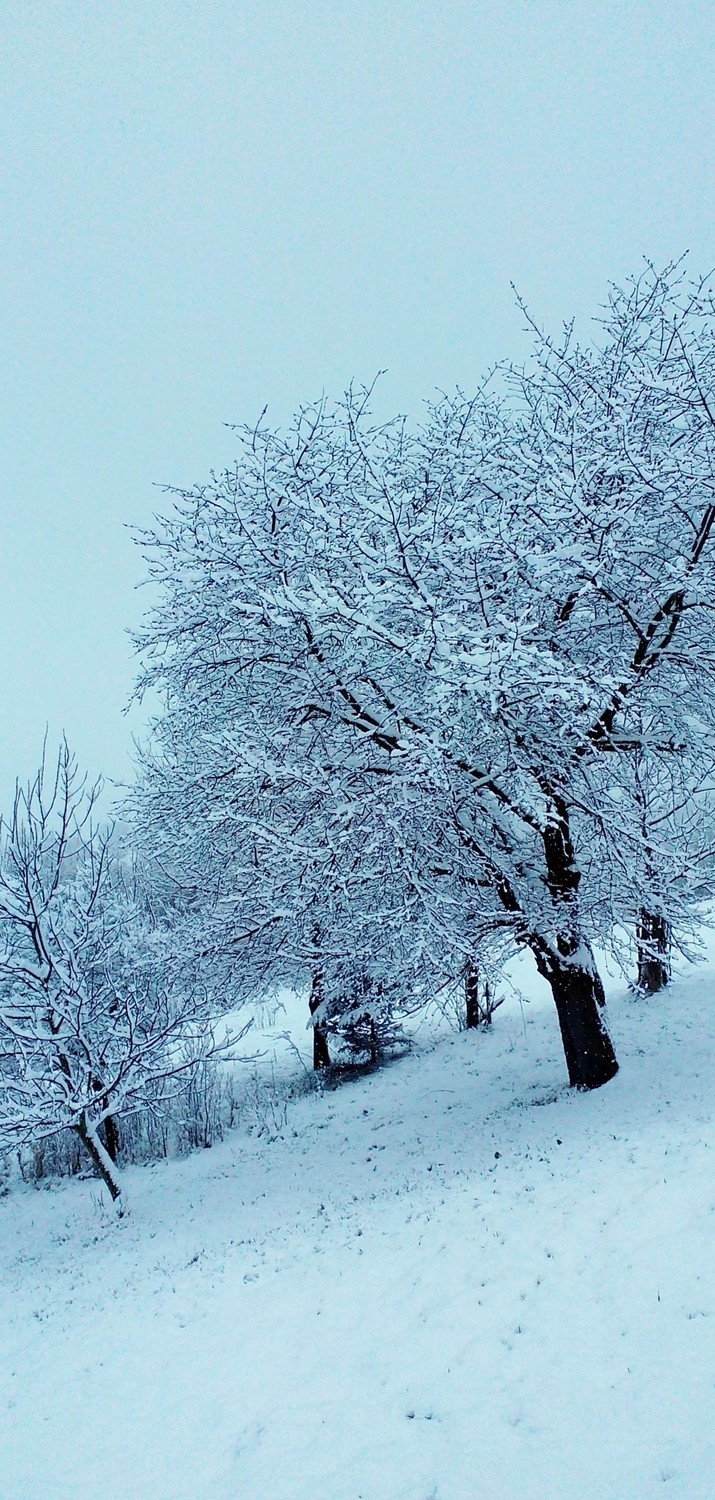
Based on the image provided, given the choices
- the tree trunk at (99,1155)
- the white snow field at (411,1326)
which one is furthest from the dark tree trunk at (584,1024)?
the tree trunk at (99,1155)

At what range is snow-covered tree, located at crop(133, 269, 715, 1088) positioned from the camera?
8477 mm

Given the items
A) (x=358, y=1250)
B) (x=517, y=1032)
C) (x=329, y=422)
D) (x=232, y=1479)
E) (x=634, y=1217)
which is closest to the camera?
(x=232, y=1479)

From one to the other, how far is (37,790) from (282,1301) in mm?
6730

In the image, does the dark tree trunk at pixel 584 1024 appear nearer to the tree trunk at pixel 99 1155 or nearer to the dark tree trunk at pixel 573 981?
the dark tree trunk at pixel 573 981

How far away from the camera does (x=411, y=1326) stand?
5.73m

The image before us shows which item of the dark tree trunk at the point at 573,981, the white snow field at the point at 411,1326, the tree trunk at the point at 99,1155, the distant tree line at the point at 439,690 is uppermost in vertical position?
the distant tree line at the point at 439,690

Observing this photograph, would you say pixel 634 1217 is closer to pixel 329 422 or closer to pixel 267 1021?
pixel 329 422

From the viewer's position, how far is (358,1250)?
7207 millimetres

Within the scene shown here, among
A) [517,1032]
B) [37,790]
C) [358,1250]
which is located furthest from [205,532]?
[517,1032]

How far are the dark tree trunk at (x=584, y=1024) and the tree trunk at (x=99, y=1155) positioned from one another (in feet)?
21.7

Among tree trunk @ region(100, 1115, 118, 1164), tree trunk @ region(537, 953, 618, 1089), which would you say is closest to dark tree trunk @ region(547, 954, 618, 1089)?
tree trunk @ region(537, 953, 618, 1089)

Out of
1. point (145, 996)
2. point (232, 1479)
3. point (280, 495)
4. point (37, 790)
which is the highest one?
point (280, 495)

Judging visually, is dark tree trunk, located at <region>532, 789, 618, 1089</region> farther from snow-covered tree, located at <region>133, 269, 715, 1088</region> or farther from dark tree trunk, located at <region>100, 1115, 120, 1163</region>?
dark tree trunk, located at <region>100, 1115, 120, 1163</region>

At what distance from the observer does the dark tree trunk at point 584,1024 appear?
385 inches
